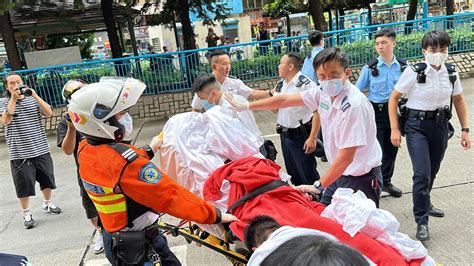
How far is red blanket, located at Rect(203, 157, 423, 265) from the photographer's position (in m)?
1.72

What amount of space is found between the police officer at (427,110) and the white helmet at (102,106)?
229cm

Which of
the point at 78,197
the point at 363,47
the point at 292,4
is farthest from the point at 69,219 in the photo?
the point at 292,4

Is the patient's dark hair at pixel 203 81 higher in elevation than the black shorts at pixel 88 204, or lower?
higher

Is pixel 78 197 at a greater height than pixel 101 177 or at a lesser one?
lesser

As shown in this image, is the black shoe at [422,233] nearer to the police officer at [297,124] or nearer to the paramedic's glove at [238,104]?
the police officer at [297,124]

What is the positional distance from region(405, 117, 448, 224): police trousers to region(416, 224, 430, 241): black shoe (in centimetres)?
3

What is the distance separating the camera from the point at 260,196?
228 centimetres

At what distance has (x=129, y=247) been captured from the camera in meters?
2.06

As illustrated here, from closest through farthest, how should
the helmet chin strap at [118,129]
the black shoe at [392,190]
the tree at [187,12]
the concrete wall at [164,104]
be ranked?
the helmet chin strap at [118,129] → the black shoe at [392,190] → the concrete wall at [164,104] → the tree at [187,12]

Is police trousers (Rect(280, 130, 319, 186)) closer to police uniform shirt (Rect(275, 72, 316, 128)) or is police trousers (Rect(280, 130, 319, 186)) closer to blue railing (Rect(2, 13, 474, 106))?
police uniform shirt (Rect(275, 72, 316, 128))

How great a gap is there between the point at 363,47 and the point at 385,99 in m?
6.09

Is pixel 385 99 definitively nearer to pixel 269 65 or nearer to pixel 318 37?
pixel 318 37

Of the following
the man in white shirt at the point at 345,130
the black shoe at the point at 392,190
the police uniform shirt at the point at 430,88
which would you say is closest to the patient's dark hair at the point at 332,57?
the man in white shirt at the point at 345,130

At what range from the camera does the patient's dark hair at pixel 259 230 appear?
183cm
